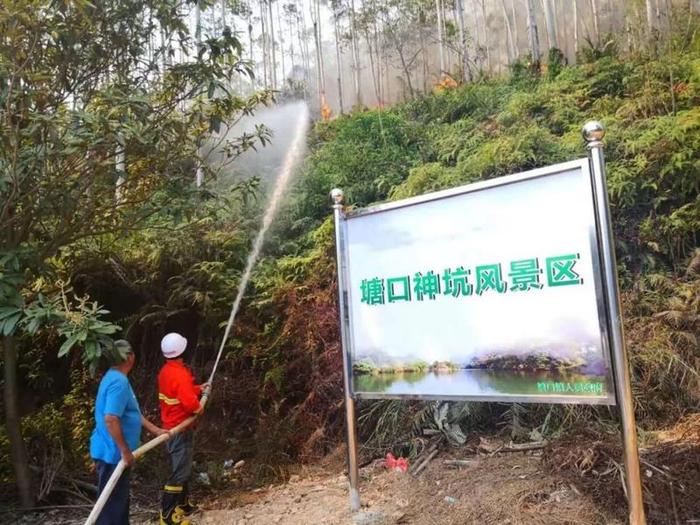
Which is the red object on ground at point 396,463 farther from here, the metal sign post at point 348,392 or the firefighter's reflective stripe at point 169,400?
the firefighter's reflective stripe at point 169,400

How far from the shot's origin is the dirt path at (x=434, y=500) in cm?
324

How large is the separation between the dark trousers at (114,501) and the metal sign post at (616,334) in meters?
2.82

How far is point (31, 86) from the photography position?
3.88m

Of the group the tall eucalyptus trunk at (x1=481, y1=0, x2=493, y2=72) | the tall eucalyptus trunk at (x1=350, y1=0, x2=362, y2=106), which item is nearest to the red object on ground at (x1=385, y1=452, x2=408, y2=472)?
the tall eucalyptus trunk at (x1=481, y1=0, x2=493, y2=72)

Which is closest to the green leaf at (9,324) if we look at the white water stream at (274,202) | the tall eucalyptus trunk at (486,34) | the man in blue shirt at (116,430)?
the man in blue shirt at (116,430)

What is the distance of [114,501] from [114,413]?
1.98 ft

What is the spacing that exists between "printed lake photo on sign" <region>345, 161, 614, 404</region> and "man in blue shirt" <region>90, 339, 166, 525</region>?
142 centimetres

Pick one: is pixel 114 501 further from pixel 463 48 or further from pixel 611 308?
pixel 463 48

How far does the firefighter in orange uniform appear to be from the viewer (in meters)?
3.92

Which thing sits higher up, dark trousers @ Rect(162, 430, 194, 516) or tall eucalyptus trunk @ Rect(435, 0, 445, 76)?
tall eucalyptus trunk @ Rect(435, 0, 445, 76)

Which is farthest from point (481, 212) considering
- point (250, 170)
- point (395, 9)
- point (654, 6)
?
point (395, 9)

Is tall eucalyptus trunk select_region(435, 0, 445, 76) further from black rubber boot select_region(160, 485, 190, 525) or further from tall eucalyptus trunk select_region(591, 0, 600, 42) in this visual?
black rubber boot select_region(160, 485, 190, 525)

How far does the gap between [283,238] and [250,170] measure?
258 cm

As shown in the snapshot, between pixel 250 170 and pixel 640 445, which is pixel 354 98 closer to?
pixel 250 170
